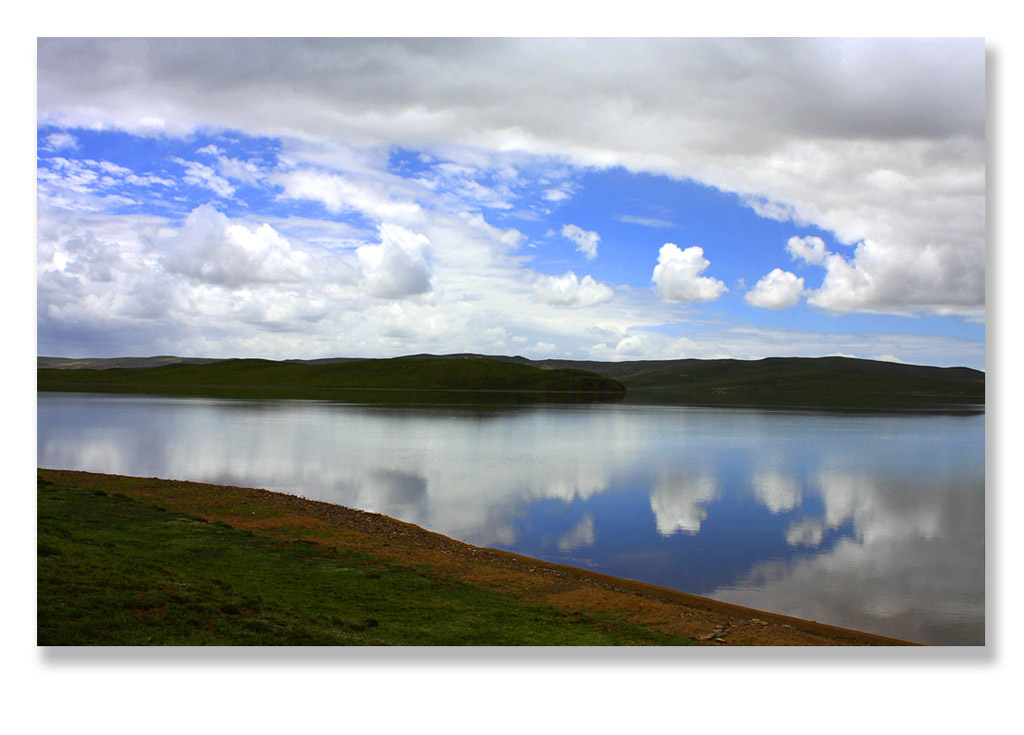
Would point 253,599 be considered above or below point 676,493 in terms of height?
below

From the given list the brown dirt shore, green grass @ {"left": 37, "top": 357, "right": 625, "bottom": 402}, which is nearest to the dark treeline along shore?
green grass @ {"left": 37, "top": 357, "right": 625, "bottom": 402}

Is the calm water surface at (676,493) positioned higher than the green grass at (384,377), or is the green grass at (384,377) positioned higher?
the green grass at (384,377)

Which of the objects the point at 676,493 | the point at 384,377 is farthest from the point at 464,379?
the point at 676,493

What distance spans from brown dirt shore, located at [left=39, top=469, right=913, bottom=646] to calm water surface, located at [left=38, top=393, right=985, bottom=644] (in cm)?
104

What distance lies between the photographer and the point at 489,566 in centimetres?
1292

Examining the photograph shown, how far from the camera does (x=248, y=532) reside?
14359 mm

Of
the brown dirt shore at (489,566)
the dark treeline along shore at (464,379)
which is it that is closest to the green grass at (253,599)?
the brown dirt shore at (489,566)

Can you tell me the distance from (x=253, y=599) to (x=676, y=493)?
674 inches

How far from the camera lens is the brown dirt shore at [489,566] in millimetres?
10031

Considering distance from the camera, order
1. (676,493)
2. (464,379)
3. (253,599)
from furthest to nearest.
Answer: (464,379) → (676,493) → (253,599)

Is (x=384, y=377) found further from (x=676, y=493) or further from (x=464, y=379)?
(x=676, y=493)

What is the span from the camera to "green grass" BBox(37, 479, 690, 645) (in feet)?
24.6

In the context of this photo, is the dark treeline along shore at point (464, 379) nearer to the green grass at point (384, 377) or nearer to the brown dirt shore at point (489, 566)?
the green grass at point (384, 377)

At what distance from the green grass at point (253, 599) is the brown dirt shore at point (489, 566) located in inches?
25.7
